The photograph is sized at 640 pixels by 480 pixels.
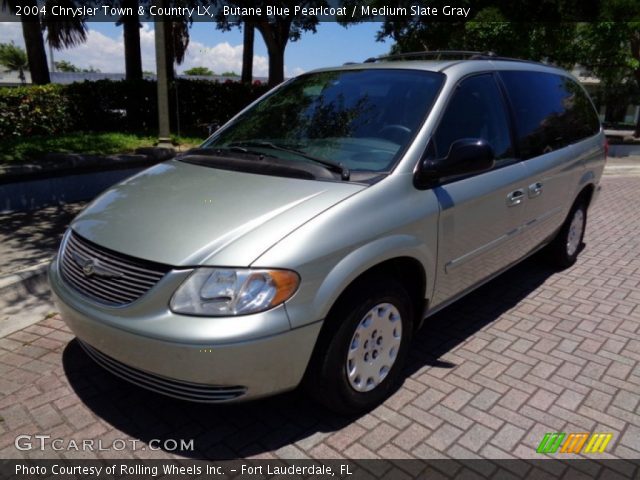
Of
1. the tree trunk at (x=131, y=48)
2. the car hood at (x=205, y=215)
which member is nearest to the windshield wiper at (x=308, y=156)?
the car hood at (x=205, y=215)

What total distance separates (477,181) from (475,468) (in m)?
1.70

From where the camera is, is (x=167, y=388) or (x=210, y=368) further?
(x=167, y=388)

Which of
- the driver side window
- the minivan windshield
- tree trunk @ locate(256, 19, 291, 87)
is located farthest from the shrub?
the driver side window

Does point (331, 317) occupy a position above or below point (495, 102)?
below

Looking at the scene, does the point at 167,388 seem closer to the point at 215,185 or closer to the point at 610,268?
the point at 215,185

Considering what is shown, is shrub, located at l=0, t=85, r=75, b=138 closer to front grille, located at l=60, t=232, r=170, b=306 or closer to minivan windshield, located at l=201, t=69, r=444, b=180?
minivan windshield, located at l=201, t=69, r=444, b=180

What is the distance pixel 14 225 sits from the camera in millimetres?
5762

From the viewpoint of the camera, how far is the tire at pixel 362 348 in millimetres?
2588

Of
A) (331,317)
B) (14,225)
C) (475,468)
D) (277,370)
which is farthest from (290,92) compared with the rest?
(14,225)

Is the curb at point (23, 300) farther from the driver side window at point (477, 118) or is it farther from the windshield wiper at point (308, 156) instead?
the driver side window at point (477, 118)

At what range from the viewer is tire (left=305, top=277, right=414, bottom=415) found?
259cm

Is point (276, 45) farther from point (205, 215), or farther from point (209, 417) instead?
point (209, 417)

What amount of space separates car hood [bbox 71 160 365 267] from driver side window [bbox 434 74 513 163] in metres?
0.84

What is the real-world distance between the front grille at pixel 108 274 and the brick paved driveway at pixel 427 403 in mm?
730
